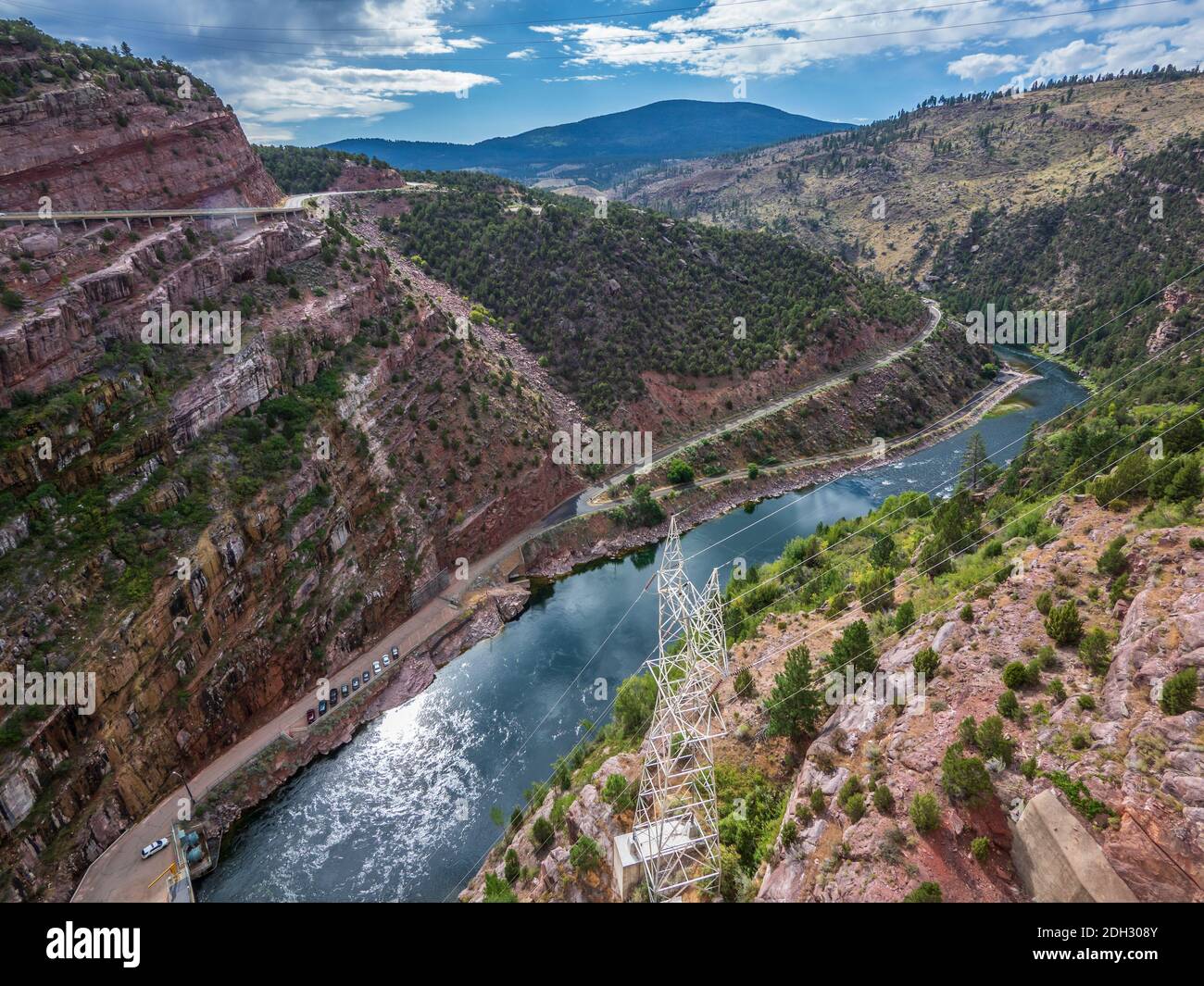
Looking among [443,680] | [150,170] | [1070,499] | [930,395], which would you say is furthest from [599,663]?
[930,395]

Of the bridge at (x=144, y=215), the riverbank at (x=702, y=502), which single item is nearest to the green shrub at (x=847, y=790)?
the riverbank at (x=702, y=502)

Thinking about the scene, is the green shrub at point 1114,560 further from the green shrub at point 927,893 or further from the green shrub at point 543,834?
the green shrub at point 543,834

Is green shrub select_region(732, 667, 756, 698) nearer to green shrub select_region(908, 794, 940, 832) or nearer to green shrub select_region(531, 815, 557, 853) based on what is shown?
green shrub select_region(531, 815, 557, 853)

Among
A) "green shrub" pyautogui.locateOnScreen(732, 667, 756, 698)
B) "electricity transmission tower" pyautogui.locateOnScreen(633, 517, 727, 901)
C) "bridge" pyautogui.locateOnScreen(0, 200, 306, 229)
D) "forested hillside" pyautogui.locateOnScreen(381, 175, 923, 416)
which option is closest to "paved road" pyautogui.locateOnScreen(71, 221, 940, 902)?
"bridge" pyautogui.locateOnScreen(0, 200, 306, 229)

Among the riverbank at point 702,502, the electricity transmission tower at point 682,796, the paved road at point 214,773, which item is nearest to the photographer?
the electricity transmission tower at point 682,796

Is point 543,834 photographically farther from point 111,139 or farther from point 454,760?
point 111,139

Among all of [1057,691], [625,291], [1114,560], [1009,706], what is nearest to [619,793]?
[1009,706]
